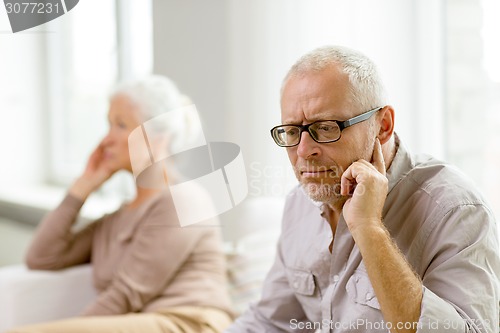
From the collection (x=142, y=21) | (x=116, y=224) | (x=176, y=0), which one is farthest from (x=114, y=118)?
(x=142, y=21)

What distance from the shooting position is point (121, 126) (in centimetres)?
186

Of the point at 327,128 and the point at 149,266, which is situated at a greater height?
the point at 327,128

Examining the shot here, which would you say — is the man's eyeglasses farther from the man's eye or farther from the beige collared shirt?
the beige collared shirt

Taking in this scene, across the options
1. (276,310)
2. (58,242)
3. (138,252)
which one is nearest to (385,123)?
(276,310)

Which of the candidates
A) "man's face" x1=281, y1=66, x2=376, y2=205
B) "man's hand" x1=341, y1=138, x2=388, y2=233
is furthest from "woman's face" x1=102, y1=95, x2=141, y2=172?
"man's hand" x1=341, y1=138, x2=388, y2=233

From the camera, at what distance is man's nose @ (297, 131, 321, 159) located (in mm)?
1129

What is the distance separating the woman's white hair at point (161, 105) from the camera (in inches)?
72.7

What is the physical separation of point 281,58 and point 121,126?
47 centimetres

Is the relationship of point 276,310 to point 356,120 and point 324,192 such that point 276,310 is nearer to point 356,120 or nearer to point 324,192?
point 324,192

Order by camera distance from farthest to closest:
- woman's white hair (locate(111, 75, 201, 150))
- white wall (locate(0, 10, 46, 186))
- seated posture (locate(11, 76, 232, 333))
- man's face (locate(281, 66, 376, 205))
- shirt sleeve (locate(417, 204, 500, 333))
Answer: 1. white wall (locate(0, 10, 46, 186))
2. woman's white hair (locate(111, 75, 201, 150))
3. seated posture (locate(11, 76, 232, 333))
4. man's face (locate(281, 66, 376, 205))
5. shirt sleeve (locate(417, 204, 500, 333))

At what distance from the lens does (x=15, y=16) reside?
5.76 ft

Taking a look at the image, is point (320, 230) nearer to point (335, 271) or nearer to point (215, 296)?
point (335, 271)

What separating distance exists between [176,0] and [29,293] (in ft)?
3.16

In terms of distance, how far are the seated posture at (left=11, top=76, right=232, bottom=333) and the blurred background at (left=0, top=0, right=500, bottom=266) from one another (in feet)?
0.46
